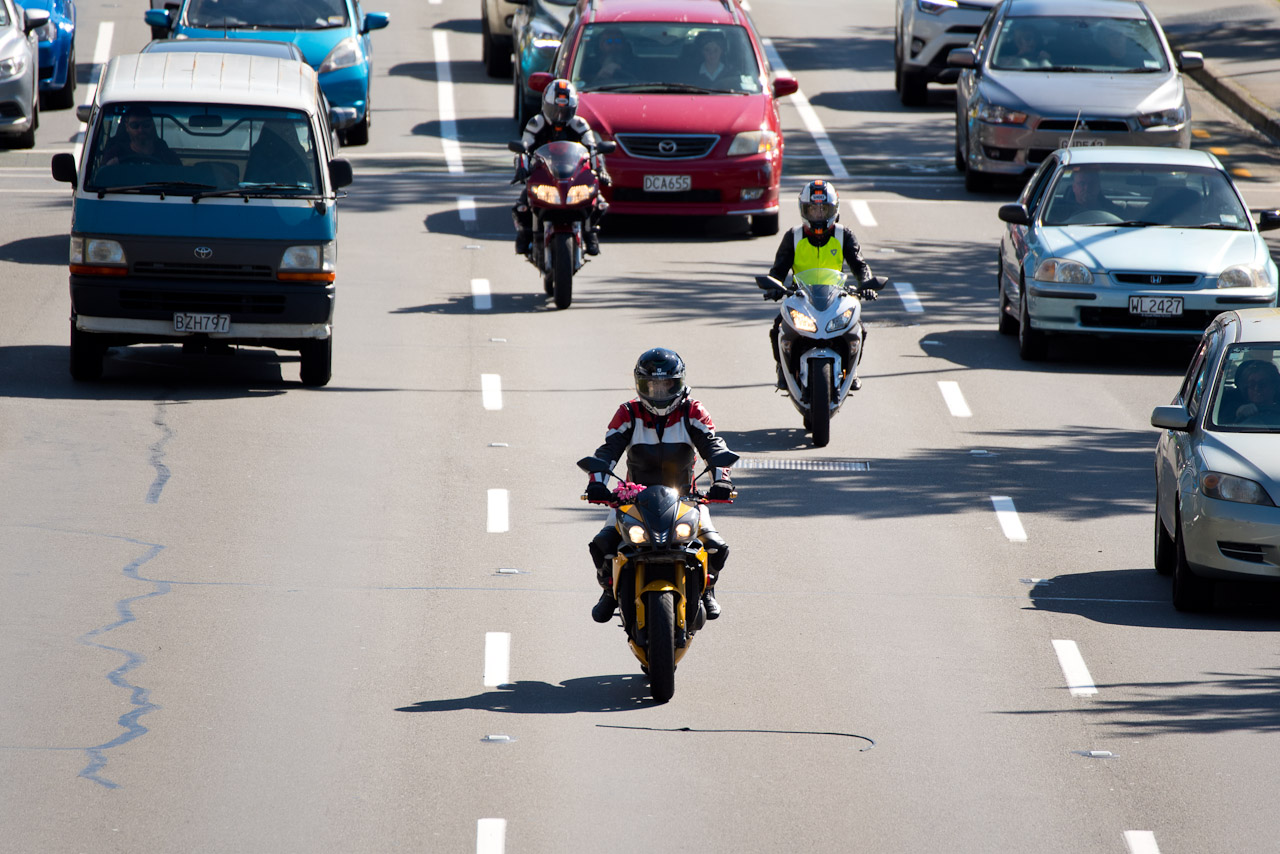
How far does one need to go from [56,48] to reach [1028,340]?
46.7 ft

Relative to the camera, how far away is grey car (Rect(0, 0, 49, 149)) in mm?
23281

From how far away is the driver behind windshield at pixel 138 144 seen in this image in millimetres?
15352

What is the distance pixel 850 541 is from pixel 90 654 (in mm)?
4542

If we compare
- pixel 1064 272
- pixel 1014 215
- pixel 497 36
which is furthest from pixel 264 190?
pixel 497 36

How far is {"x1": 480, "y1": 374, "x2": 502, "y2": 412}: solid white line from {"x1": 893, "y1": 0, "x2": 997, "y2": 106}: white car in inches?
527

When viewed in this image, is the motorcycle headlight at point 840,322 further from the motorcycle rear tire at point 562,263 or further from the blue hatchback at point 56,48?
the blue hatchback at point 56,48

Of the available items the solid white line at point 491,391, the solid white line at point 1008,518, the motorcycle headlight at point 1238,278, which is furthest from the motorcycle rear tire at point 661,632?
the motorcycle headlight at point 1238,278

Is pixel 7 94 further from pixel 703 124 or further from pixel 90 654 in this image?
pixel 90 654

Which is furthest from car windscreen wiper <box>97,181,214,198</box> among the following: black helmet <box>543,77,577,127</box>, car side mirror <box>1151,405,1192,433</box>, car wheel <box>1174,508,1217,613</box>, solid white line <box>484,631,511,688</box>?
car wheel <box>1174,508,1217,613</box>

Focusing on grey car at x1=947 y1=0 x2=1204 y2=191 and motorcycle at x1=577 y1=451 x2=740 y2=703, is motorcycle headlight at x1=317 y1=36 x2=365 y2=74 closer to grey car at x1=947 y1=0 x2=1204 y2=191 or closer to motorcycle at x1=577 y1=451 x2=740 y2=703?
grey car at x1=947 y1=0 x2=1204 y2=191

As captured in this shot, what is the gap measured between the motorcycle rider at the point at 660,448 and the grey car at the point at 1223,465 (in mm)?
2791

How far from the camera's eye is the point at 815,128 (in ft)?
90.2

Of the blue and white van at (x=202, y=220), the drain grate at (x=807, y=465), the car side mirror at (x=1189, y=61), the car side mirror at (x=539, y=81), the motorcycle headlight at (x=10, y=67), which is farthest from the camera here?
the car side mirror at (x=1189, y=61)

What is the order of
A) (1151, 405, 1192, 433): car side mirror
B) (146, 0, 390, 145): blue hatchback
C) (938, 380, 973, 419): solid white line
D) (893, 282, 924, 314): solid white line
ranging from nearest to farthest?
(1151, 405, 1192, 433): car side mirror
(938, 380, 973, 419): solid white line
(893, 282, 924, 314): solid white line
(146, 0, 390, 145): blue hatchback
